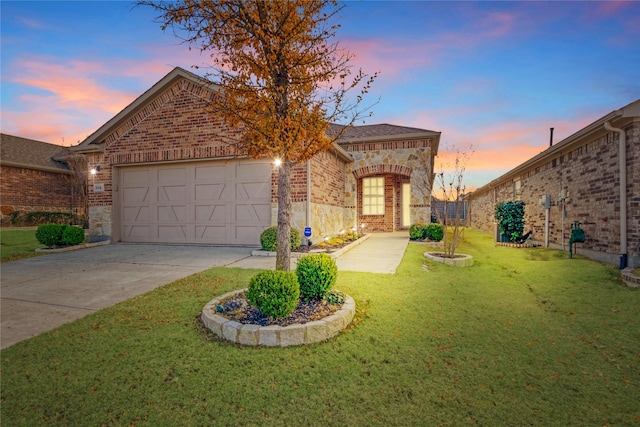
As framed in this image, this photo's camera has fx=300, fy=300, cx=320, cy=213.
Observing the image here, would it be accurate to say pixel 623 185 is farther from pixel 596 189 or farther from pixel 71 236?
pixel 71 236

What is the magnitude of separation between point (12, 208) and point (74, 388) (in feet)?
69.7

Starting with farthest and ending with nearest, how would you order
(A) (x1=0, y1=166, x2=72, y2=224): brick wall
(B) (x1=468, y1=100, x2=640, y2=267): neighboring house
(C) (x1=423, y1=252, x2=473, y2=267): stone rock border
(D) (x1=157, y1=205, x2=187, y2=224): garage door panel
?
1. (A) (x1=0, y1=166, x2=72, y2=224): brick wall
2. (D) (x1=157, y1=205, x2=187, y2=224): garage door panel
3. (C) (x1=423, y1=252, x2=473, y2=267): stone rock border
4. (B) (x1=468, y1=100, x2=640, y2=267): neighboring house

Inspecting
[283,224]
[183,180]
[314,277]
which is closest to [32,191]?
[183,180]

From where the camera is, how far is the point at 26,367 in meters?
2.88

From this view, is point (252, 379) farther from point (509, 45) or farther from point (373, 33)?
point (509, 45)

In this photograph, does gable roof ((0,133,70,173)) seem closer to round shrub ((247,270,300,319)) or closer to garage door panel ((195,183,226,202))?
garage door panel ((195,183,226,202))

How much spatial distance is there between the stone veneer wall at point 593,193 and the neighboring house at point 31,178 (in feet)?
85.7

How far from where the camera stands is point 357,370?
286 centimetres

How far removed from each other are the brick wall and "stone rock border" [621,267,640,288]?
1015 inches

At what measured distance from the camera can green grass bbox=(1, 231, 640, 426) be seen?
2.29 metres

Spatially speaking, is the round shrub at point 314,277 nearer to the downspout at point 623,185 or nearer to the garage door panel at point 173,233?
A: the downspout at point 623,185

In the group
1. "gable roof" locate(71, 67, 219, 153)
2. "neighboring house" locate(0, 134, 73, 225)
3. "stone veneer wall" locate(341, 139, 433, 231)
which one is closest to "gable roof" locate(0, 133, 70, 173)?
"neighboring house" locate(0, 134, 73, 225)

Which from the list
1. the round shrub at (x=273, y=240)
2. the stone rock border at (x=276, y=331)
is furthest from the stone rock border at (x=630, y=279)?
the round shrub at (x=273, y=240)

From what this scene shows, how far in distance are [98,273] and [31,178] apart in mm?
17916
